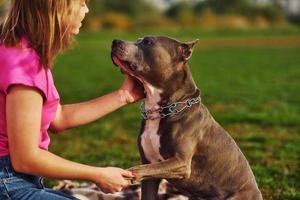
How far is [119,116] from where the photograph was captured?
1088cm

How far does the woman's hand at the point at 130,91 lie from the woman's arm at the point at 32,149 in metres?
0.90

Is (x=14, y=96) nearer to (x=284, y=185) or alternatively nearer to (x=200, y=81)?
(x=284, y=185)

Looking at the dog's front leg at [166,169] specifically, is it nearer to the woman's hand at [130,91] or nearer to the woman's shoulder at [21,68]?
the woman's hand at [130,91]

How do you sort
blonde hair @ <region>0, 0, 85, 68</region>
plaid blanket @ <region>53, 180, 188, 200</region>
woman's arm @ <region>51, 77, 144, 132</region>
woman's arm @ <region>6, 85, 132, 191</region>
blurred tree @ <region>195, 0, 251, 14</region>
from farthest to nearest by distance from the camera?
blurred tree @ <region>195, 0, 251, 14</region>, plaid blanket @ <region>53, 180, 188, 200</region>, woman's arm @ <region>51, 77, 144, 132</region>, blonde hair @ <region>0, 0, 85, 68</region>, woman's arm @ <region>6, 85, 132, 191</region>

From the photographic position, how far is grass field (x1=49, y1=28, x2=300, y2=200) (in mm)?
6977

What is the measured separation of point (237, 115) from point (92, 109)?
6443mm

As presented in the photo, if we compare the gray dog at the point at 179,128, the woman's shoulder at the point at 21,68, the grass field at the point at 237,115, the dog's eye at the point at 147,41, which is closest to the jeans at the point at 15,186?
the woman's shoulder at the point at 21,68

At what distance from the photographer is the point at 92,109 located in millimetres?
4383

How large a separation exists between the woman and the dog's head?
0.60 metres

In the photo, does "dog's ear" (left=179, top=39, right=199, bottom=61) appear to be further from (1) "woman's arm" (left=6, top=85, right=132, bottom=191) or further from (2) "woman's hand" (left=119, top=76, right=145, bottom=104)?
(1) "woman's arm" (left=6, top=85, right=132, bottom=191)

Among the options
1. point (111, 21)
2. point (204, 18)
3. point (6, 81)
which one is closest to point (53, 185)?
point (6, 81)

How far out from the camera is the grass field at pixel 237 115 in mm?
6977

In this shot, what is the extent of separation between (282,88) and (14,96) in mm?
12271

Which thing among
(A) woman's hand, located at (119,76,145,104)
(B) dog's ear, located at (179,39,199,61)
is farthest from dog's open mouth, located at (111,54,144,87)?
(B) dog's ear, located at (179,39,199,61)
